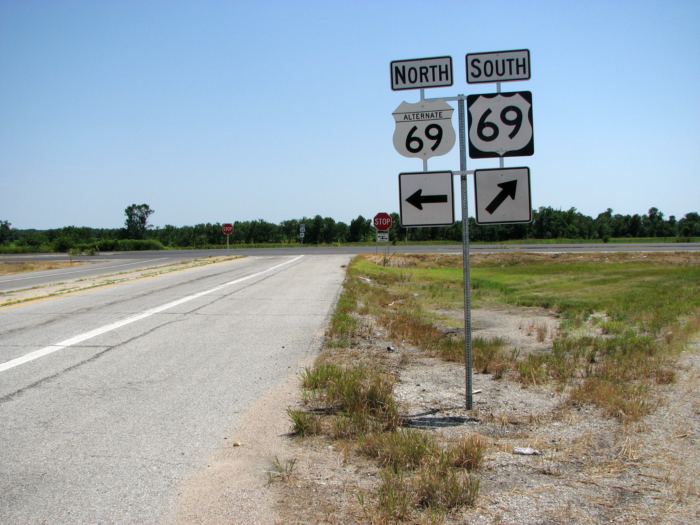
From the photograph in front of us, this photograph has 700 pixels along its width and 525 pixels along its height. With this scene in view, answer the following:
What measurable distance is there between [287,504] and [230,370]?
4081mm

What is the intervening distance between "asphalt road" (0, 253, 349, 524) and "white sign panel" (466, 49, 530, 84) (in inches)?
167

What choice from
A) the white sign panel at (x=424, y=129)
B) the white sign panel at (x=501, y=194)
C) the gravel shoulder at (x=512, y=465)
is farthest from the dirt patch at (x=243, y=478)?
the white sign panel at (x=424, y=129)

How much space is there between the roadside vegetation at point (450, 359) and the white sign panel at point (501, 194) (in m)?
2.14

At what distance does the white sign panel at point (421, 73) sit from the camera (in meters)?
6.55

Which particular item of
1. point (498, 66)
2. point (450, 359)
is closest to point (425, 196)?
point (498, 66)

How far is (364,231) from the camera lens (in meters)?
119

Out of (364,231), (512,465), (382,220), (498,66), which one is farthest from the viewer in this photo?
(364,231)

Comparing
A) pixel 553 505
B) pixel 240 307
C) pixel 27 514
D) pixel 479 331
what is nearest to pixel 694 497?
pixel 553 505

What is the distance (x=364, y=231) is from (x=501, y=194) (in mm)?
113026

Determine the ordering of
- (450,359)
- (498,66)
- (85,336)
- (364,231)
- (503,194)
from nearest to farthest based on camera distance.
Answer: (503,194) → (498,66) → (450,359) → (85,336) → (364,231)

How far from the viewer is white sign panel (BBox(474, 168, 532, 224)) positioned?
6109mm

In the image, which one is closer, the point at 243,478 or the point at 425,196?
the point at 243,478

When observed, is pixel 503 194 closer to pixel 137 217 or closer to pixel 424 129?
pixel 424 129

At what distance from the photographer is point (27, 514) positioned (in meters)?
3.76
